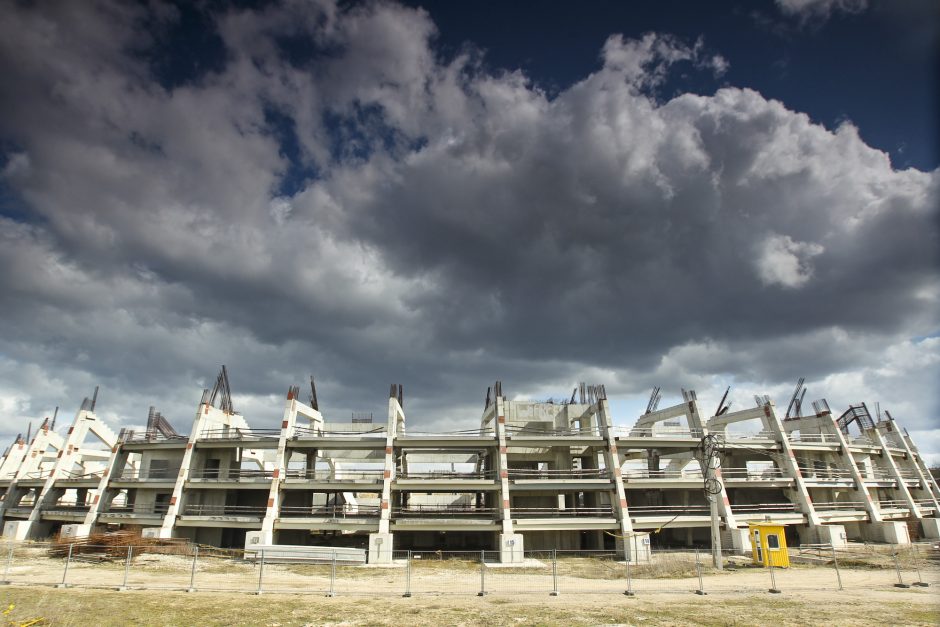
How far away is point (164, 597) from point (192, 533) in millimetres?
29086

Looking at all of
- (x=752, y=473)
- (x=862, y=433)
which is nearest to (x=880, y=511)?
(x=752, y=473)

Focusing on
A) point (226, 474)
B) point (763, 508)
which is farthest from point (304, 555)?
point (763, 508)

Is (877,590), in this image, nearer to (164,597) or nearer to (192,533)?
(164,597)

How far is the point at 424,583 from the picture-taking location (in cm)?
3047

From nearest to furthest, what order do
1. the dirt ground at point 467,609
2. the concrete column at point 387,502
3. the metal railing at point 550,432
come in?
the dirt ground at point 467,609 → the concrete column at point 387,502 → the metal railing at point 550,432

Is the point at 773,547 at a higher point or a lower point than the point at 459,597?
higher

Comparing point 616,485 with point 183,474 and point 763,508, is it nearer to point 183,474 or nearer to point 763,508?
point 763,508

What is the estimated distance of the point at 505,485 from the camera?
148ft

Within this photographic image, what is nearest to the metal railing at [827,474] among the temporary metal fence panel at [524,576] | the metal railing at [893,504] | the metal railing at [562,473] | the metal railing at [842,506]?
the metal railing at [842,506]

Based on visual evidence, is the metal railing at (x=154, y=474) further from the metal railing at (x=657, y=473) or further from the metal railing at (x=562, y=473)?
the metal railing at (x=657, y=473)


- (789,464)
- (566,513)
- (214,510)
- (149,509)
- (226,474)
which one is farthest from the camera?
(226,474)

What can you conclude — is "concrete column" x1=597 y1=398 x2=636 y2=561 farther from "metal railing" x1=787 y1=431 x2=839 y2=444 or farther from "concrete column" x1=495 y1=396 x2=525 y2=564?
"metal railing" x1=787 y1=431 x2=839 y2=444

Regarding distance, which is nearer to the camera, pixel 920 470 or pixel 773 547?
pixel 773 547

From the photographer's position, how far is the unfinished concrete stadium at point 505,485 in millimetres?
44938
